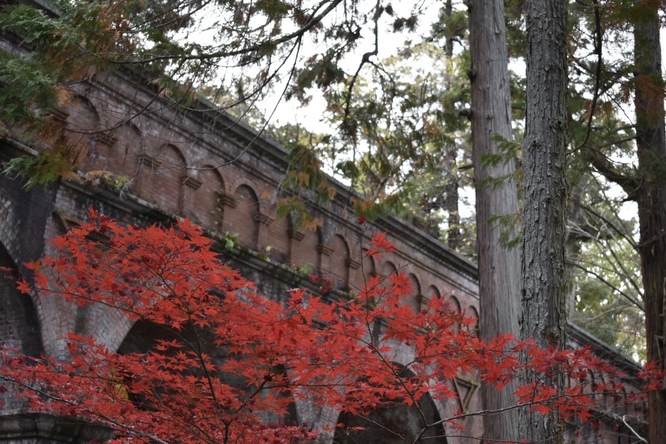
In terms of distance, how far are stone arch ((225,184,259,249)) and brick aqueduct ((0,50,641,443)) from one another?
A: 2 cm

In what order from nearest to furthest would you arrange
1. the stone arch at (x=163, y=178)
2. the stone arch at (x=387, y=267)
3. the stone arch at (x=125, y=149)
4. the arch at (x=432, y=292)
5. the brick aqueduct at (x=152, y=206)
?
the brick aqueduct at (x=152, y=206)
the stone arch at (x=125, y=149)
the stone arch at (x=163, y=178)
the stone arch at (x=387, y=267)
the arch at (x=432, y=292)

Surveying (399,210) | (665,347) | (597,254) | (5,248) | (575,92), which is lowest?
(665,347)

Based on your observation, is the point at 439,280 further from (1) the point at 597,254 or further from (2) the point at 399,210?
(1) the point at 597,254

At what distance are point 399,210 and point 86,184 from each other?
3.24 m

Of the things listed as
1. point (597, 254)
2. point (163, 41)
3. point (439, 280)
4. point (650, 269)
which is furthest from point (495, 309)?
point (597, 254)

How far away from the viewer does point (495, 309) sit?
7.65m

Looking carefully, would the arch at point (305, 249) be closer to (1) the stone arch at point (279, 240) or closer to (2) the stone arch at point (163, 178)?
(1) the stone arch at point (279, 240)

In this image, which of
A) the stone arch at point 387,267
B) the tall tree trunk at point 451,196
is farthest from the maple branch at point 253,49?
the tall tree trunk at point 451,196

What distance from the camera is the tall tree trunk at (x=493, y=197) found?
293 inches

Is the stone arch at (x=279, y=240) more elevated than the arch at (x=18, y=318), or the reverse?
the stone arch at (x=279, y=240)

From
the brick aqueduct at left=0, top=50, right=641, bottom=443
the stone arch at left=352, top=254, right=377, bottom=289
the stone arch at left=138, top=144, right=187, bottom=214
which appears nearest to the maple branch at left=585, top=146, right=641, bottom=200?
the brick aqueduct at left=0, top=50, right=641, bottom=443

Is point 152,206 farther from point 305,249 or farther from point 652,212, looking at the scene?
point 652,212

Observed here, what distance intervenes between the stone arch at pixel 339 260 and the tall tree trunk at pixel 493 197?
4.96 metres

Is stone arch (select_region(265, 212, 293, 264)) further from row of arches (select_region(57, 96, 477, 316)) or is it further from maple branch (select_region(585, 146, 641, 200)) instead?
maple branch (select_region(585, 146, 641, 200))
